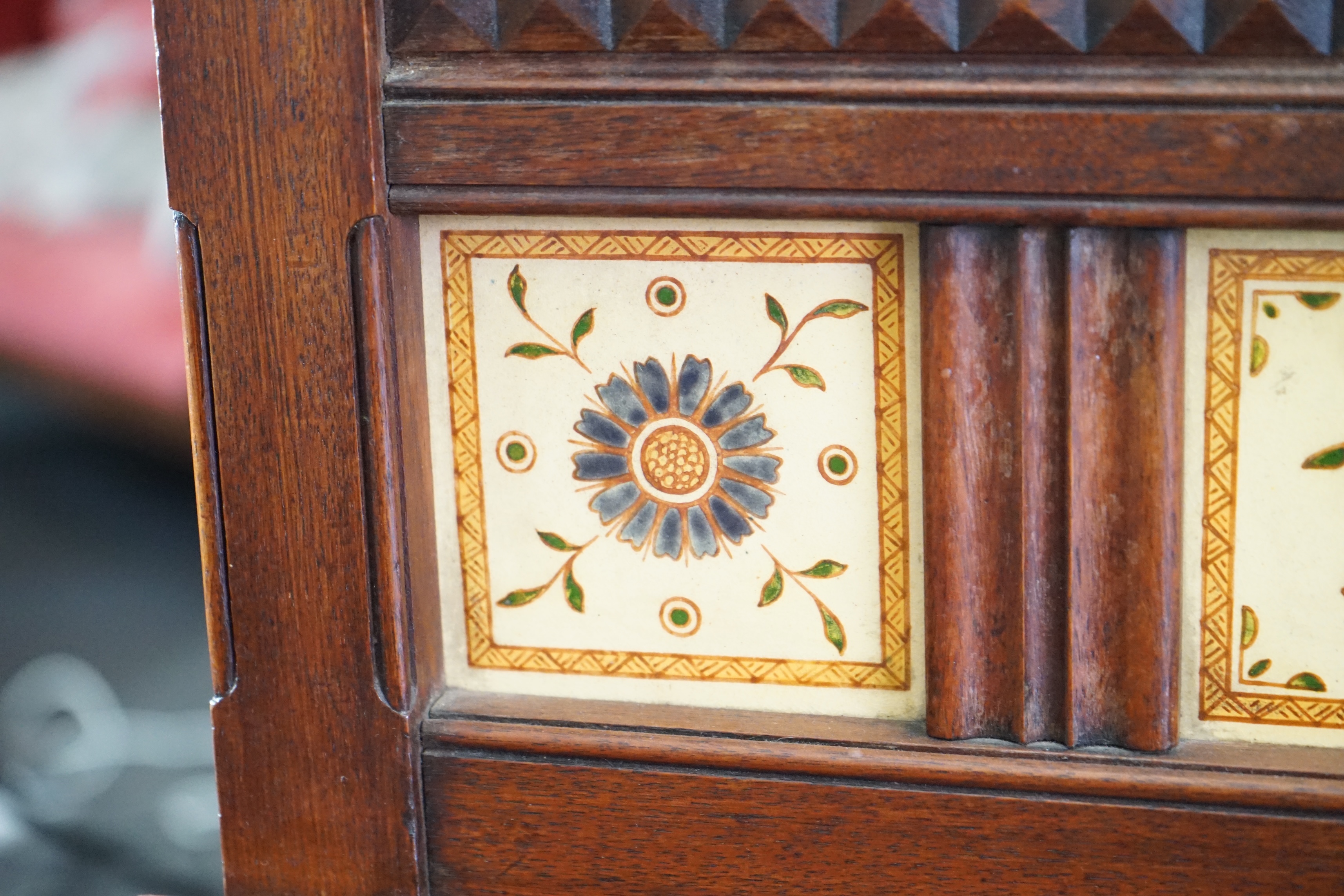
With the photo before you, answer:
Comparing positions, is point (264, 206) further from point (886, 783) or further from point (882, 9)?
point (886, 783)

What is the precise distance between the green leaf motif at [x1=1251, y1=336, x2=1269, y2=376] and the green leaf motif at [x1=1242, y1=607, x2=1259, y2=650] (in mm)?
154

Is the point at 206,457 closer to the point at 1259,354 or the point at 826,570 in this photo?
the point at 826,570

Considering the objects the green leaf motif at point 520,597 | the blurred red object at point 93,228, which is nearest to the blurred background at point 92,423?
the blurred red object at point 93,228

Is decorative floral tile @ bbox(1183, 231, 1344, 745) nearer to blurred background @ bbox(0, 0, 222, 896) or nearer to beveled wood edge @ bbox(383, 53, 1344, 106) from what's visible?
beveled wood edge @ bbox(383, 53, 1344, 106)

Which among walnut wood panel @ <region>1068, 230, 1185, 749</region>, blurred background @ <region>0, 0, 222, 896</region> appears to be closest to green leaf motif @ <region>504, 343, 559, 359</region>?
walnut wood panel @ <region>1068, 230, 1185, 749</region>

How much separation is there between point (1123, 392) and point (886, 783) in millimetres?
303

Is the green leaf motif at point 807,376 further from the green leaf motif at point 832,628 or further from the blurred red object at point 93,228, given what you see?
the blurred red object at point 93,228

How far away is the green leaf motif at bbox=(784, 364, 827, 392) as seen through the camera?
903 millimetres

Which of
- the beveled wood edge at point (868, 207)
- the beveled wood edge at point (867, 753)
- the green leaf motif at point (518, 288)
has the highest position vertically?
the beveled wood edge at point (868, 207)

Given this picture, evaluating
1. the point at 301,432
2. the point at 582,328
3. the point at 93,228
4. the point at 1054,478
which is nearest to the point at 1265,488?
the point at 1054,478

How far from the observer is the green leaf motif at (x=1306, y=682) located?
Answer: 2.88 feet

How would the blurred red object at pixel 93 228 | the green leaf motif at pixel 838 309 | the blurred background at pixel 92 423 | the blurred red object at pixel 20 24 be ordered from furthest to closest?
the blurred red object at pixel 20 24, the blurred red object at pixel 93 228, the blurred background at pixel 92 423, the green leaf motif at pixel 838 309

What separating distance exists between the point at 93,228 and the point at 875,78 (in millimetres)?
1897

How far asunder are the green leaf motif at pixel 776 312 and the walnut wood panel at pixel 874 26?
156mm
